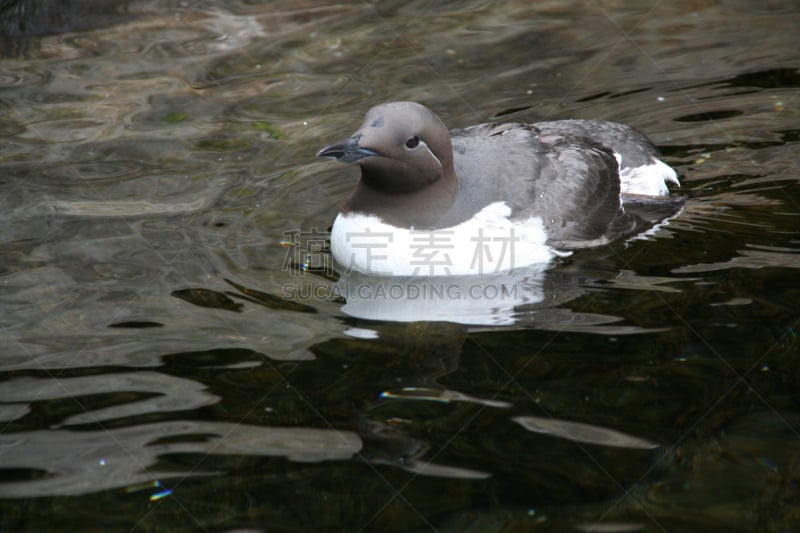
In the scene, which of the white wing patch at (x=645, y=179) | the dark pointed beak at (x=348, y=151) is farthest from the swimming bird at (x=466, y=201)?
the white wing patch at (x=645, y=179)

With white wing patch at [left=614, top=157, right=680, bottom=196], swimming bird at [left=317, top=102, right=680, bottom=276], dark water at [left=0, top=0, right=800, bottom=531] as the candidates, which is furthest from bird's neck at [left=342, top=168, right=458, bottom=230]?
white wing patch at [left=614, top=157, right=680, bottom=196]

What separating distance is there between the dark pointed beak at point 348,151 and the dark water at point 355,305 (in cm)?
77

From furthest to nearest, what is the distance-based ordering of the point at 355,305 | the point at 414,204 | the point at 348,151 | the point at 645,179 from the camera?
the point at 645,179 → the point at 414,204 → the point at 355,305 → the point at 348,151

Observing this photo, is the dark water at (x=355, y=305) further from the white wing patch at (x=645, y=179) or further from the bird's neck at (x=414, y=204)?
the bird's neck at (x=414, y=204)

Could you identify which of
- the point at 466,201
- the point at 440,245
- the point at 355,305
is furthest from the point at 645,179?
the point at 355,305

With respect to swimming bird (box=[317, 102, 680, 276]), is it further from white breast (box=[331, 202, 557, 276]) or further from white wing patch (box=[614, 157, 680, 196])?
white wing patch (box=[614, 157, 680, 196])

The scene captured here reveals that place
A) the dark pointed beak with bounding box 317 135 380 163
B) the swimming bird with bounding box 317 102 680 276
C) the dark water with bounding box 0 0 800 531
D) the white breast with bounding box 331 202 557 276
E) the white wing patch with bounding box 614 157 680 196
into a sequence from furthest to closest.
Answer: the white wing patch with bounding box 614 157 680 196
the white breast with bounding box 331 202 557 276
the swimming bird with bounding box 317 102 680 276
the dark pointed beak with bounding box 317 135 380 163
the dark water with bounding box 0 0 800 531

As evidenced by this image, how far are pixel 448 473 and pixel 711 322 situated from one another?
1.68 m

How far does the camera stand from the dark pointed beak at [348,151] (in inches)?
184

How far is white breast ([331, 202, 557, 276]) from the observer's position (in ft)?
16.5

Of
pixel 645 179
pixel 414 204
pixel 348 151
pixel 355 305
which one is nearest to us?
pixel 348 151

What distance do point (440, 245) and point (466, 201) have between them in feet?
0.97

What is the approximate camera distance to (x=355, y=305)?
4969 mm

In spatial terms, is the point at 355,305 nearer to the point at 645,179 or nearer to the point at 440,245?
the point at 440,245
